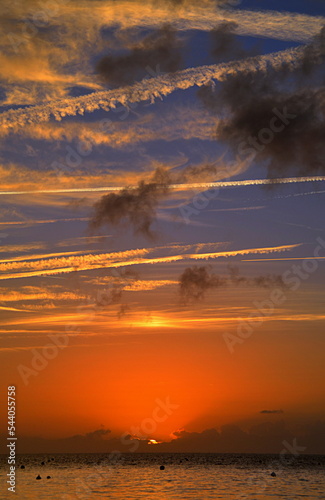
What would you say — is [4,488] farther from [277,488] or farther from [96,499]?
[277,488]

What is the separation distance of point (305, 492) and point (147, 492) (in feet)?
103

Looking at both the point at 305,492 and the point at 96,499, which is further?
the point at 305,492

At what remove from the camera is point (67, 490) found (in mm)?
122125

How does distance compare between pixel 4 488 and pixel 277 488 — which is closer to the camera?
pixel 4 488

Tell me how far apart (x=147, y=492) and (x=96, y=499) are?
18.4 m

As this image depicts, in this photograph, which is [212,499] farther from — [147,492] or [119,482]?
[119,482]

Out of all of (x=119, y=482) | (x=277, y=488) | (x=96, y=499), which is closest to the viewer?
(x=96, y=499)

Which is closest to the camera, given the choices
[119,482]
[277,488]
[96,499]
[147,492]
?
[96,499]

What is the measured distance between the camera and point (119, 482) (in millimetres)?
146875

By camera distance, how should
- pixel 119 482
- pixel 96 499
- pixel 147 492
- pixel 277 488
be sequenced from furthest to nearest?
pixel 119 482 < pixel 277 488 < pixel 147 492 < pixel 96 499

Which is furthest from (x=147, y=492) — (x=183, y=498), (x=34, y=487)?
(x=34, y=487)

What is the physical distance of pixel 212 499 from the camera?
4195 inches

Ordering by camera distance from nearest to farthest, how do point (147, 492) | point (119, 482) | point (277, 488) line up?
1. point (147, 492)
2. point (277, 488)
3. point (119, 482)

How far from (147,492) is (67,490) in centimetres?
1560
